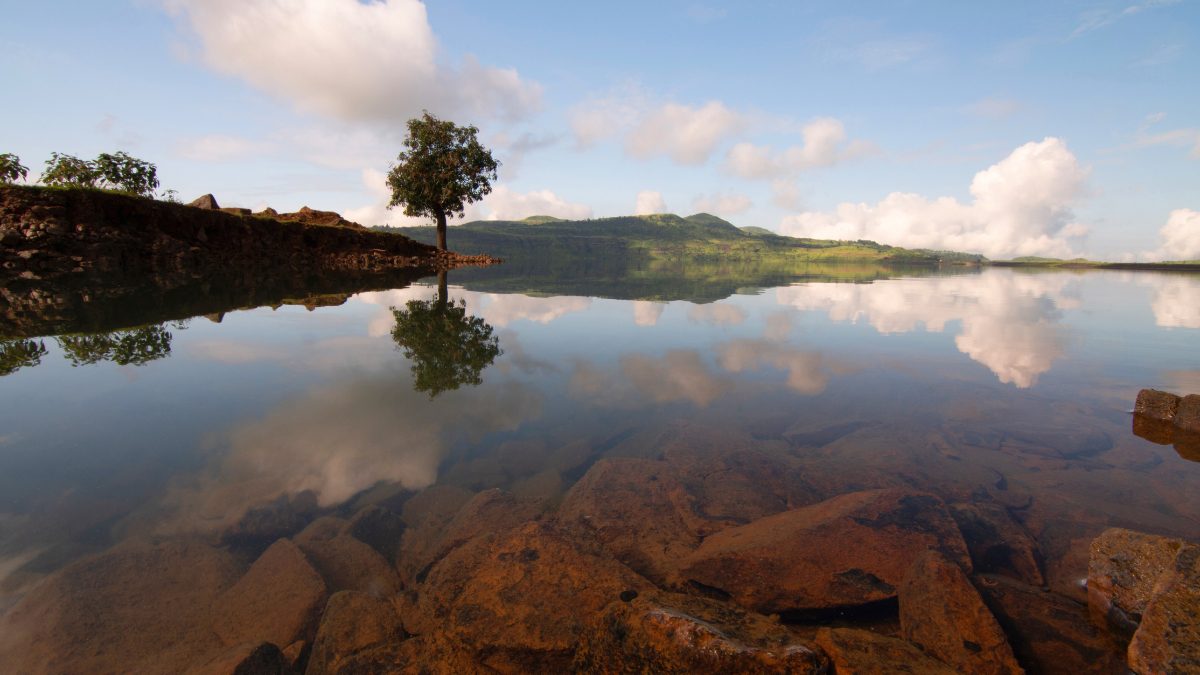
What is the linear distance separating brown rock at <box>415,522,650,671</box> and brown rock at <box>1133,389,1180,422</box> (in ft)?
43.7

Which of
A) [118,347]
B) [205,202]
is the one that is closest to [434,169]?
[205,202]

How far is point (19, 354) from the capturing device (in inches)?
494

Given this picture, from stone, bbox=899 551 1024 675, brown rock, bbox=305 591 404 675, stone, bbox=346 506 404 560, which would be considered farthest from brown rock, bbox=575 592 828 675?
stone, bbox=346 506 404 560

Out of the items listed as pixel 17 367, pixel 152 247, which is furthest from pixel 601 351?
pixel 152 247

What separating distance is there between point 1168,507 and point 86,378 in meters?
20.8

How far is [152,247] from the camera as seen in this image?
39062mm

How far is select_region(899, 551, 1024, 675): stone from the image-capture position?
4379 millimetres

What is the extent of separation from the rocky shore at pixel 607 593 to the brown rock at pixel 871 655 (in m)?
0.03

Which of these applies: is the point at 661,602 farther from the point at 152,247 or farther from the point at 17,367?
the point at 152,247

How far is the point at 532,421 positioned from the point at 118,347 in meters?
12.7

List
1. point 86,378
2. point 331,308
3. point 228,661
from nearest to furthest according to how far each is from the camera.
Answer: point 228,661, point 86,378, point 331,308

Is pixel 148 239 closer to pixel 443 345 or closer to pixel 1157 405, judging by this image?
pixel 443 345

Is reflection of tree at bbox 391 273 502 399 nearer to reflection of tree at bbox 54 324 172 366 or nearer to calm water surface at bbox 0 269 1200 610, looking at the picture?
calm water surface at bbox 0 269 1200 610

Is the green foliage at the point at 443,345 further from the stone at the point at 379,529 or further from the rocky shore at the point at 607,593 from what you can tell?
the rocky shore at the point at 607,593
